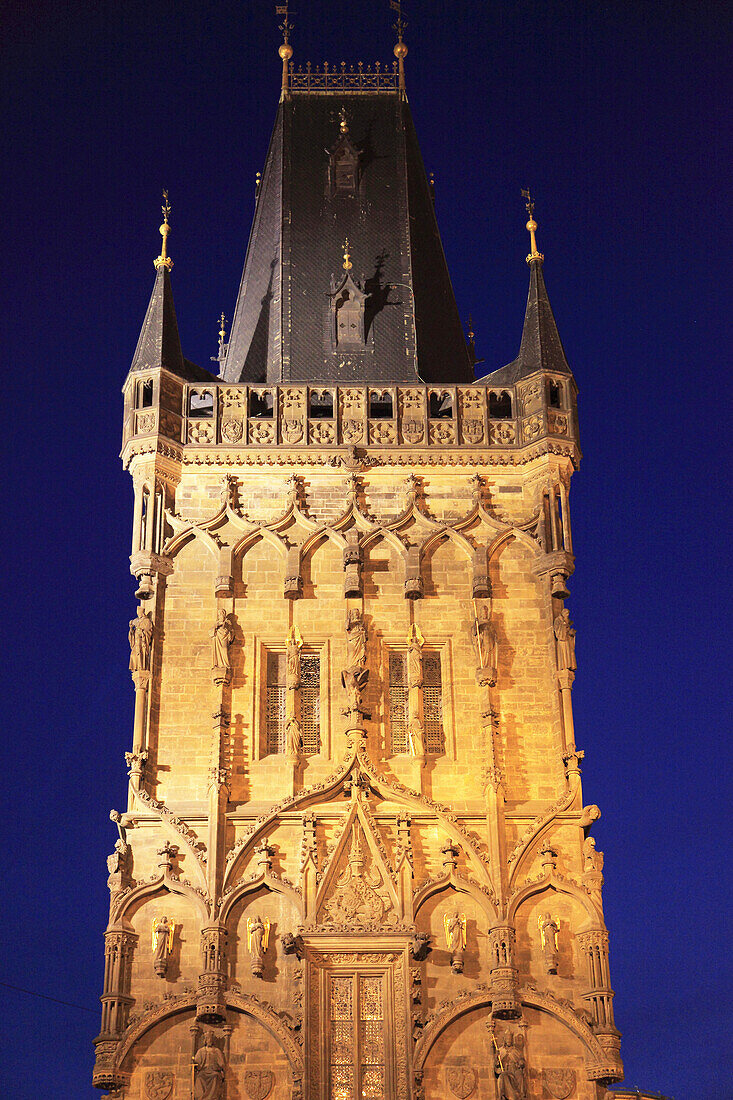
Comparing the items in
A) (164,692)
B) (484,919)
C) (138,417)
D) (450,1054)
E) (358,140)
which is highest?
(358,140)

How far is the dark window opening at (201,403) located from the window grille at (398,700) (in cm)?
513

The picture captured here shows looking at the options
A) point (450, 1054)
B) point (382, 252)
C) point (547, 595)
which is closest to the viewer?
point (450, 1054)

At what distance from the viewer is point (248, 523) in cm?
2809

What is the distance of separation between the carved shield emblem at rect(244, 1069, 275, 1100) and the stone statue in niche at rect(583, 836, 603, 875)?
5.13 metres

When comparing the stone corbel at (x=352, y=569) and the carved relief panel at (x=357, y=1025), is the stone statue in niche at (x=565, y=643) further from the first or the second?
the carved relief panel at (x=357, y=1025)

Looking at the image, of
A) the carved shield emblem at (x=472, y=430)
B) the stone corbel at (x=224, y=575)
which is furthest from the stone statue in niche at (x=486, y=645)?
the stone corbel at (x=224, y=575)

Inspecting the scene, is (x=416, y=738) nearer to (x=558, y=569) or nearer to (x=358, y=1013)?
(x=558, y=569)

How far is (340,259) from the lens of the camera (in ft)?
104

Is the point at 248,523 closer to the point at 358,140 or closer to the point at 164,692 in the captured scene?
the point at 164,692

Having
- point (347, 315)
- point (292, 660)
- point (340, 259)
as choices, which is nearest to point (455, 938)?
point (292, 660)

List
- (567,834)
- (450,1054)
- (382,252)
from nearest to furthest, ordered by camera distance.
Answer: (450,1054) → (567,834) → (382,252)

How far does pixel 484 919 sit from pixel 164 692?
561 centimetres

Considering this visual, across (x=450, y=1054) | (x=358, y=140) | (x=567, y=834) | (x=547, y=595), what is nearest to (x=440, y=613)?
(x=547, y=595)

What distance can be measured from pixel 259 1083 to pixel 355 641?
644 cm
